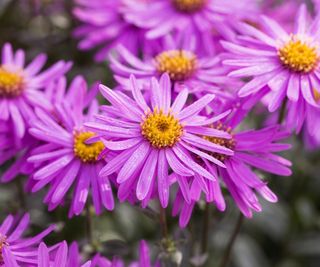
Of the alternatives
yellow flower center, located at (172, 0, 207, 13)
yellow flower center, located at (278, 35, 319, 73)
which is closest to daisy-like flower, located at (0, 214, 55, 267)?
yellow flower center, located at (278, 35, 319, 73)

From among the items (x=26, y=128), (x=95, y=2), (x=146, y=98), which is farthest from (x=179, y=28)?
(x=26, y=128)

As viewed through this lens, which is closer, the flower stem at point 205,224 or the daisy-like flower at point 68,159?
the daisy-like flower at point 68,159

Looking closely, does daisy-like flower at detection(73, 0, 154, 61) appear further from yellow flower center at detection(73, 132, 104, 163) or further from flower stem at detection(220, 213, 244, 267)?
flower stem at detection(220, 213, 244, 267)

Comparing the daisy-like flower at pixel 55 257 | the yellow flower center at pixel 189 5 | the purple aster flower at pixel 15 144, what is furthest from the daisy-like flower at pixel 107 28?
the daisy-like flower at pixel 55 257

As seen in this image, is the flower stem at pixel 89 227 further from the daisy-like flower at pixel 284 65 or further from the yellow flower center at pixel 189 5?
the yellow flower center at pixel 189 5

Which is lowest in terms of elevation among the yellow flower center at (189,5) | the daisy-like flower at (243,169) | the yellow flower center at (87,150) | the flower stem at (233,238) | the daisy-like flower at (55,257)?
the daisy-like flower at (55,257)

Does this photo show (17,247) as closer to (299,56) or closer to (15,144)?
(15,144)

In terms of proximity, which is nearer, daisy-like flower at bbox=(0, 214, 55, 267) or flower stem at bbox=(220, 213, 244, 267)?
daisy-like flower at bbox=(0, 214, 55, 267)

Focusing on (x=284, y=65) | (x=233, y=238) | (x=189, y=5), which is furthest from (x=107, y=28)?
(x=233, y=238)
